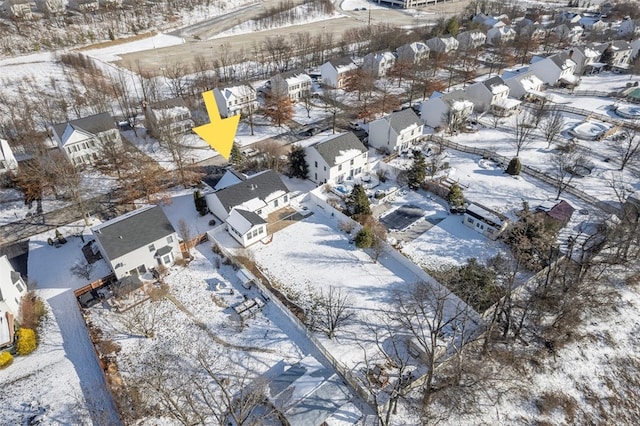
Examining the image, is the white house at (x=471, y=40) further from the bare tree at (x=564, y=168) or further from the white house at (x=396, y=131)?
the bare tree at (x=564, y=168)

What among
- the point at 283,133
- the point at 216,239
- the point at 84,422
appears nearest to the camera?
the point at 84,422

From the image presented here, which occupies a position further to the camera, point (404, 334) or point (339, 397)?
point (404, 334)

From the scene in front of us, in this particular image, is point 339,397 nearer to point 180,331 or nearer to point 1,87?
point 180,331

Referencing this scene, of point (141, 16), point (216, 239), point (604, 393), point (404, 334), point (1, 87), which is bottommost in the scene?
point (604, 393)

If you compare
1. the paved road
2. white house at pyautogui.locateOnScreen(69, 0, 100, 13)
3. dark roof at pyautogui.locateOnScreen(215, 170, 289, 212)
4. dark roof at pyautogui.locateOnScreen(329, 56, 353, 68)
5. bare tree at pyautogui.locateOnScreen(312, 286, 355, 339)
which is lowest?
bare tree at pyautogui.locateOnScreen(312, 286, 355, 339)

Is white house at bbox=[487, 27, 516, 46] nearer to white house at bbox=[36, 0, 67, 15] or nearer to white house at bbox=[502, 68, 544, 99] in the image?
white house at bbox=[502, 68, 544, 99]

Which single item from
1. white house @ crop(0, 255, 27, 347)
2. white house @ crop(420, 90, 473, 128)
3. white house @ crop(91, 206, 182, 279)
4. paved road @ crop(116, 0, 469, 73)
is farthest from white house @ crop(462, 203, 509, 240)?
paved road @ crop(116, 0, 469, 73)

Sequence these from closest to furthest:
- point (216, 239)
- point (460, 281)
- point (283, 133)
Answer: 1. point (460, 281)
2. point (216, 239)
3. point (283, 133)

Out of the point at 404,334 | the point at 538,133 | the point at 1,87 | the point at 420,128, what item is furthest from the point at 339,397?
the point at 1,87
